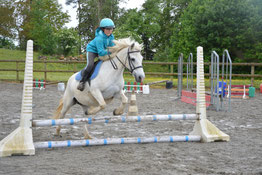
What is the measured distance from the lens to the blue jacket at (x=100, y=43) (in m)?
4.43

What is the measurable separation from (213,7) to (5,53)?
2351 cm

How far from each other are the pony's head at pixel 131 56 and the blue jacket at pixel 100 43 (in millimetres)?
114

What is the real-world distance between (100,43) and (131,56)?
0.59m

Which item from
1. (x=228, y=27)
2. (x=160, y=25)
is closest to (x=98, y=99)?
(x=228, y=27)

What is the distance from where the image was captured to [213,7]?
2662cm

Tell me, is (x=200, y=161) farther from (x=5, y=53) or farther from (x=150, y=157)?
(x=5, y=53)

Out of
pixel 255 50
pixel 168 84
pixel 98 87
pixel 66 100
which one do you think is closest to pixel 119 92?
pixel 98 87

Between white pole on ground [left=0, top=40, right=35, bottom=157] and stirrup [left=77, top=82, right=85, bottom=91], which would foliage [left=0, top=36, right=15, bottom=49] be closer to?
stirrup [left=77, top=82, right=85, bottom=91]

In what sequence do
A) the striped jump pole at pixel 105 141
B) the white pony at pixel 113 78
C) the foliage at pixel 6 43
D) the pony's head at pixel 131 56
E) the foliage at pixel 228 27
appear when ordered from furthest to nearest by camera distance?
the foliage at pixel 6 43, the foliage at pixel 228 27, the white pony at pixel 113 78, the pony's head at pixel 131 56, the striped jump pole at pixel 105 141

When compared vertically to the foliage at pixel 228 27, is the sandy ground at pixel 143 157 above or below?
below

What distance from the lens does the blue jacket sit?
14.5 ft

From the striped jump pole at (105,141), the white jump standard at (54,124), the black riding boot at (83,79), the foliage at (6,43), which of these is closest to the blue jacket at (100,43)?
the black riding boot at (83,79)

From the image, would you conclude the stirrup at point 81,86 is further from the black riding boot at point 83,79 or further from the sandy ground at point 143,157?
the sandy ground at point 143,157

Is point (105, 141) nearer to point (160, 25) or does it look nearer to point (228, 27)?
point (228, 27)
